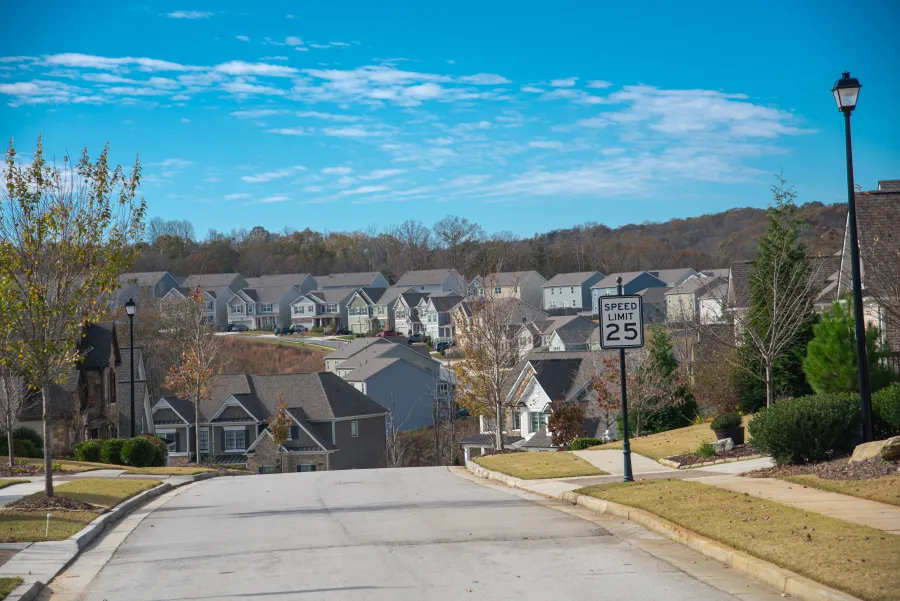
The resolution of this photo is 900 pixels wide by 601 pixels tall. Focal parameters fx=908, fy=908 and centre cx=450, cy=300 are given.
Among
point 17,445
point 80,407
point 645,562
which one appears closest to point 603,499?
point 645,562

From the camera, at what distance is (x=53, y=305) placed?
1614 centimetres

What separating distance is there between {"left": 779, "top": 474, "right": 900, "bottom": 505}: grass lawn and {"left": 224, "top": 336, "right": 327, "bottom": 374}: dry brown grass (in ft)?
268

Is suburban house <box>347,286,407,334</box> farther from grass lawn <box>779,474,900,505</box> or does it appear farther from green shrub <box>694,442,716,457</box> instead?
grass lawn <box>779,474,900,505</box>

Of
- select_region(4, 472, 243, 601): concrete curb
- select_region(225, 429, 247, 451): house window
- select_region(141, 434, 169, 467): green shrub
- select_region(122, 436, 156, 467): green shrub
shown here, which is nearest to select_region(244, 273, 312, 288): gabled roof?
select_region(225, 429, 247, 451): house window

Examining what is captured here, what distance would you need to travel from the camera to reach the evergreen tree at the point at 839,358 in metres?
21.5

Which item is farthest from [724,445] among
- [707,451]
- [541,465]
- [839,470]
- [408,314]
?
[408,314]

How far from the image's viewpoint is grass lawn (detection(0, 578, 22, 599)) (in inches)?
343

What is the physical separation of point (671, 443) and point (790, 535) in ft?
54.4

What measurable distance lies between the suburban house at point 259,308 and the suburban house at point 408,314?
19782 mm

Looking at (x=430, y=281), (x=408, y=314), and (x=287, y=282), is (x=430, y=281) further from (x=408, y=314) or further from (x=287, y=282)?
(x=287, y=282)

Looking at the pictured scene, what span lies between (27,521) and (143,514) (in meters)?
3.17

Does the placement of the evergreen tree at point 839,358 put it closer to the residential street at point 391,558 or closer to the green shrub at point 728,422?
the green shrub at point 728,422

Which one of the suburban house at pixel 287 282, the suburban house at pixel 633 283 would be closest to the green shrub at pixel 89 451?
the suburban house at pixel 633 283

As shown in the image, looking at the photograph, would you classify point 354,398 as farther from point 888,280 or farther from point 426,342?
point 426,342
